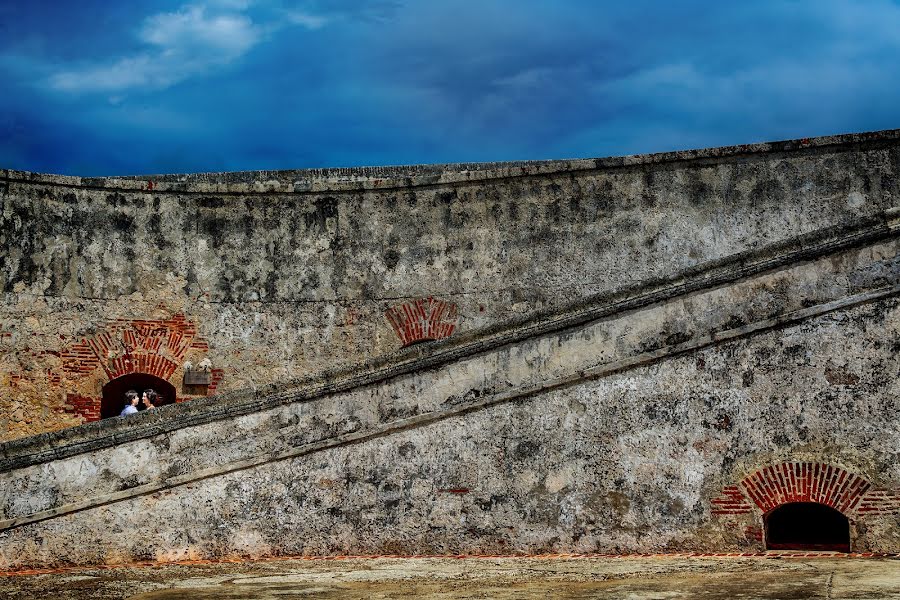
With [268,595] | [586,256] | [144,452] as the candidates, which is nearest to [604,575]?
[268,595]

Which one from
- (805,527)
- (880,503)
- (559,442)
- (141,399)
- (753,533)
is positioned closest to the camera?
(880,503)

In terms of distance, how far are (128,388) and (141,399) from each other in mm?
484

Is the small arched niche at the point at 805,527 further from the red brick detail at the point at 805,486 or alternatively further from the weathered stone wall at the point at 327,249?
the weathered stone wall at the point at 327,249

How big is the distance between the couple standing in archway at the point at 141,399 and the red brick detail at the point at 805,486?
24.9 ft

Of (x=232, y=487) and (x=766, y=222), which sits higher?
(x=766, y=222)

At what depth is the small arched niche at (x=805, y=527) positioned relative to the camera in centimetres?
991

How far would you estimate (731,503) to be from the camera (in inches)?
388

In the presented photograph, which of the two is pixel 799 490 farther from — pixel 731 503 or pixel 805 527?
pixel 805 527

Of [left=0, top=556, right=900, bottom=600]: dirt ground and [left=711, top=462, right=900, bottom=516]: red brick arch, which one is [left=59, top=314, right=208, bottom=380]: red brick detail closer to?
[left=0, top=556, right=900, bottom=600]: dirt ground

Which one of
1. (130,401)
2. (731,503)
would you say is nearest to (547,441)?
(731,503)

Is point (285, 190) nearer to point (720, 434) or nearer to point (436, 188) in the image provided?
point (436, 188)

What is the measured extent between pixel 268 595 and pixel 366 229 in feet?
28.8

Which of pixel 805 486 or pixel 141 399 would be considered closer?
pixel 805 486

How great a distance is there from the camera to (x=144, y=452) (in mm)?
10312
